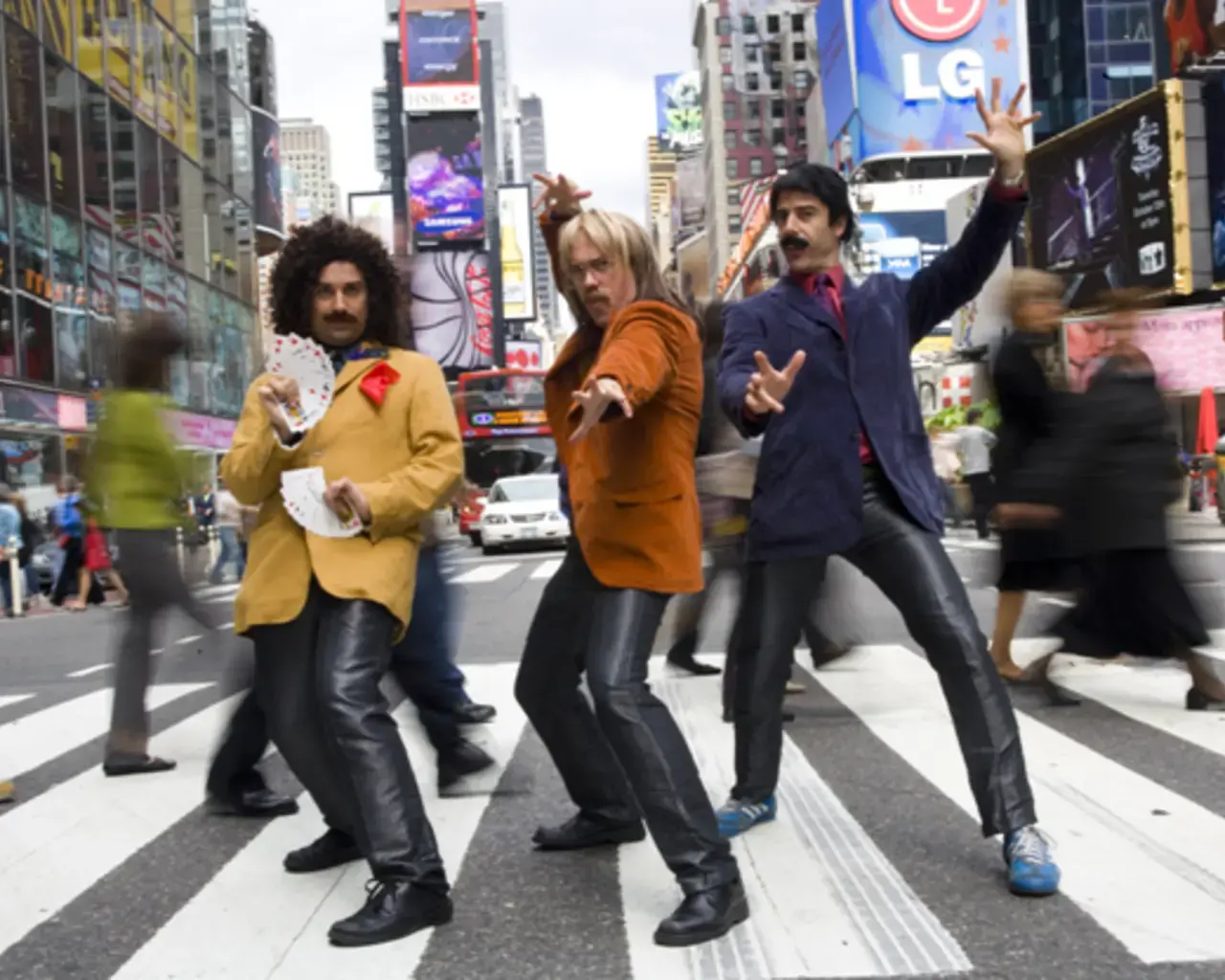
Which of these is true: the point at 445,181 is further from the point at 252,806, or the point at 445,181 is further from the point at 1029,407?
the point at 252,806

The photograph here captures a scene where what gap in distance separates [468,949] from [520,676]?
927mm

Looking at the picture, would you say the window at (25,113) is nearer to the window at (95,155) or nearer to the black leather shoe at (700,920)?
the window at (95,155)

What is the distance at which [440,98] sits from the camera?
4756 inches

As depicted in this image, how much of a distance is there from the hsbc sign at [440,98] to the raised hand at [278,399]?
4716 inches

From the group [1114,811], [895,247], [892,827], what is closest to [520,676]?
[892,827]

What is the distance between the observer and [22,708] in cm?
800

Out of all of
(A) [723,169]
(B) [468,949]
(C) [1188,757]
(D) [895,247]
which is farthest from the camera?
(A) [723,169]

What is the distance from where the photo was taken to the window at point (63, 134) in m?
32.6

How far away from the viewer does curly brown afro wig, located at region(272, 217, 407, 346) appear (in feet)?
12.5

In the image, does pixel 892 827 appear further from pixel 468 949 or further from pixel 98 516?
pixel 98 516

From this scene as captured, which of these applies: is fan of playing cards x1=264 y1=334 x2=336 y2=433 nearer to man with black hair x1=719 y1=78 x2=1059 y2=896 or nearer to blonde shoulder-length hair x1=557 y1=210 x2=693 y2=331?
blonde shoulder-length hair x1=557 y1=210 x2=693 y2=331

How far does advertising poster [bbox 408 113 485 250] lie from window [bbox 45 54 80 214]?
78774 millimetres

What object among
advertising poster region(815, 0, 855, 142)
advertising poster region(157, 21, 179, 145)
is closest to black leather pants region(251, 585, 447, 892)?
advertising poster region(157, 21, 179, 145)

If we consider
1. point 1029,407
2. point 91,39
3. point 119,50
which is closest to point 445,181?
point 119,50
